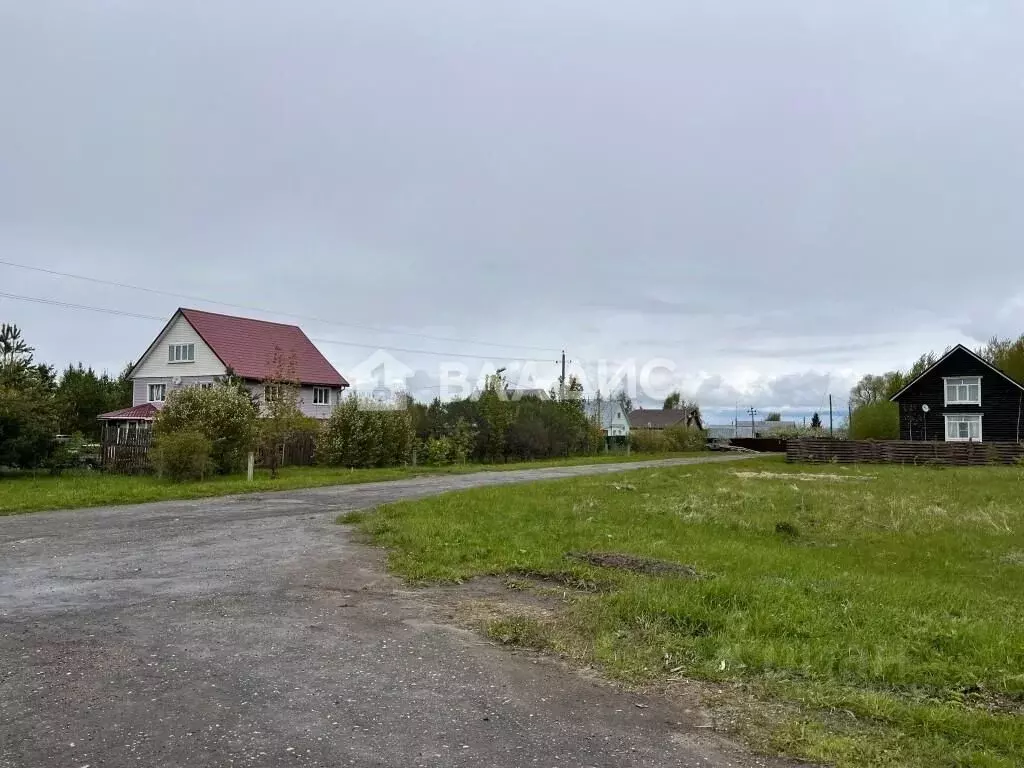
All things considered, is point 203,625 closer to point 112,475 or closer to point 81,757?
point 81,757

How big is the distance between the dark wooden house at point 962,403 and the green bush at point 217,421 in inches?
1467

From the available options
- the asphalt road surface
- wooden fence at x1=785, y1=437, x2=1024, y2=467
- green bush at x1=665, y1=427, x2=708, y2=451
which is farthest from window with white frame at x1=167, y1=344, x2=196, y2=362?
the asphalt road surface

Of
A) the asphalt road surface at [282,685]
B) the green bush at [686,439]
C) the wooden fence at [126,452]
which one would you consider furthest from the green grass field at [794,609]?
the green bush at [686,439]

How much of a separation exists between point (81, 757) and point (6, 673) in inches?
65.5

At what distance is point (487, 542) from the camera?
1019 centimetres

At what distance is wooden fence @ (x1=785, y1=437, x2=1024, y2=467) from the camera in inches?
1332

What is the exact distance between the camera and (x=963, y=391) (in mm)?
42438

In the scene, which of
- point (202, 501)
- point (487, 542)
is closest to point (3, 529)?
point (202, 501)

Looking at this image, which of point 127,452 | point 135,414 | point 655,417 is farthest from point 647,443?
point 655,417

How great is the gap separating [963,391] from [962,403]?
68 cm

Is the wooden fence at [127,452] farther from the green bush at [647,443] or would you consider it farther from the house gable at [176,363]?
the green bush at [647,443]

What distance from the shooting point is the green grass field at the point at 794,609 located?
4.32 m

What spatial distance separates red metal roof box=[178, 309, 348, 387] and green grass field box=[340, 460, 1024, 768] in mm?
28866

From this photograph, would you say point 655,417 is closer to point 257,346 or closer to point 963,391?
point 963,391
